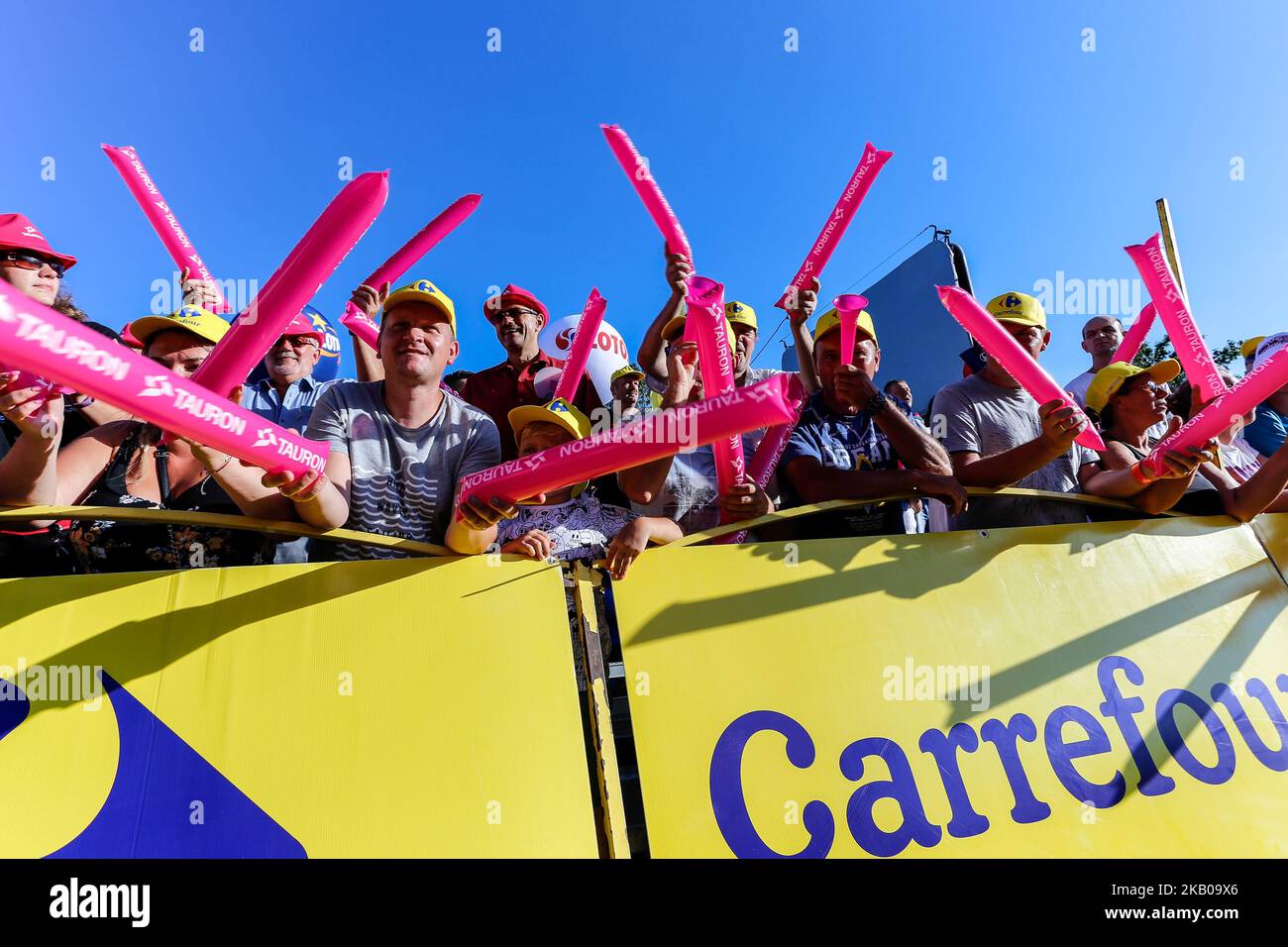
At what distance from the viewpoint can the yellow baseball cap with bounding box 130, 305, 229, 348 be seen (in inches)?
112

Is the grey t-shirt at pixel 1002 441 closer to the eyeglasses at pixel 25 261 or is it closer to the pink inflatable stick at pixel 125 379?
the pink inflatable stick at pixel 125 379

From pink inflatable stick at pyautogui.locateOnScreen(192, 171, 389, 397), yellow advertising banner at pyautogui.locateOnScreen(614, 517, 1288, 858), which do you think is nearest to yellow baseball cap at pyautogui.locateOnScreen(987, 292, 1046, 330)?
yellow advertising banner at pyautogui.locateOnScreen(614, 517, 1288, 858)

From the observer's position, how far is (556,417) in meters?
2.91

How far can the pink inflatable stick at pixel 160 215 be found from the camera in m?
3.82

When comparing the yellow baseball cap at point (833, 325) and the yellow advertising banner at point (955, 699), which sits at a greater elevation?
the yellow baseball cap at point (833, 325)

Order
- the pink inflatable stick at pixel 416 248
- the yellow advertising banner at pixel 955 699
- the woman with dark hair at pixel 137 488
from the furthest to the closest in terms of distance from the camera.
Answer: the pink inflatable stick at pixel 416 248, the woman with dark hair at pixel 137 488, the yellow advertising banner at pixel 955 699

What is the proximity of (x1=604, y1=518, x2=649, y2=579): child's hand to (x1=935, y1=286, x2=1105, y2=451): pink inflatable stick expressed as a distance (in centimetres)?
128

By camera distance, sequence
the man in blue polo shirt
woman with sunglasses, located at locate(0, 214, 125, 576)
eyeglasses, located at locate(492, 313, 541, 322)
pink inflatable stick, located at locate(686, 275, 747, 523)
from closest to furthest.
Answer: woman with sunglasses, located at locate(0, 214, 125, 576)
pink inflatable stick, located at locate(686, 275, 747, 523)
the man in blue polo shirt
eyeglasses, located at locate(492, 313, 541, 322)

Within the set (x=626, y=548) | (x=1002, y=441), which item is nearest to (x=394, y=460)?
(x=626, y=548)

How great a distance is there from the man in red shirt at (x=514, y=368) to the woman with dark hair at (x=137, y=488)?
202 centimetres

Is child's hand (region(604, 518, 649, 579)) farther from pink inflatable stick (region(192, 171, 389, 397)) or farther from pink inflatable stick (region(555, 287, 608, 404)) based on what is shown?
pink inflatable stick (region(555, 287, 608, 404))

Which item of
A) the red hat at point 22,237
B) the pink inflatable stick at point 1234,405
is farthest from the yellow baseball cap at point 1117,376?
the red hat at point 22,237
